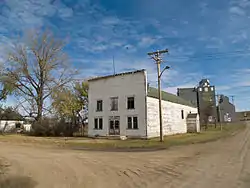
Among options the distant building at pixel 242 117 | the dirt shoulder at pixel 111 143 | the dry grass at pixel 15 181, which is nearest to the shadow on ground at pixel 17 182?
the dry grass at pixel 15 181

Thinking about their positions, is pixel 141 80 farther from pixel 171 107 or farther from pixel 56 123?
pixel 56 123

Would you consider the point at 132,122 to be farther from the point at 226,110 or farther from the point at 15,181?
the point at 226,110

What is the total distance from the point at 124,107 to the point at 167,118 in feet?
27.3

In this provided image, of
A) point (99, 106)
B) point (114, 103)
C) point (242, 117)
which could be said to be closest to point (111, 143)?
point (114, 103)

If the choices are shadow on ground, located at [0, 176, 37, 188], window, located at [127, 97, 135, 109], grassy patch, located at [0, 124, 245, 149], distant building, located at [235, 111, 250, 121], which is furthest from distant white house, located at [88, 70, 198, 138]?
distant building, located at [235, 111, 250, 121]

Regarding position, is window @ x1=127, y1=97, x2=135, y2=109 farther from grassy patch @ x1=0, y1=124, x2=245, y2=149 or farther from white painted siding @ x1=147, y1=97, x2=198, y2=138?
grassy patch @ x1=0, y1=124, x2=245, y2=149

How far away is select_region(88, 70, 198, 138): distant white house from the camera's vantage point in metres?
31.3

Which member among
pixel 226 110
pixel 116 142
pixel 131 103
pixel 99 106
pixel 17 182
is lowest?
pixel 116 142

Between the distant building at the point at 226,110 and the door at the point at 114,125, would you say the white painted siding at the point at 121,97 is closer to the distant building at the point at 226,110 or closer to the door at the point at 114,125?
the door at the point at 114,125

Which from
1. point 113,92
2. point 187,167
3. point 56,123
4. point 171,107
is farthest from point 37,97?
point 187,167

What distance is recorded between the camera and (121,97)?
109 feet

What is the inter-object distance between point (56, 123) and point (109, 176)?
33483 mm

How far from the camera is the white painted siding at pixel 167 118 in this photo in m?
31.6

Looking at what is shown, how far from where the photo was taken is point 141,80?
3172cm
